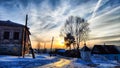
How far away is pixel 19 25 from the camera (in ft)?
134

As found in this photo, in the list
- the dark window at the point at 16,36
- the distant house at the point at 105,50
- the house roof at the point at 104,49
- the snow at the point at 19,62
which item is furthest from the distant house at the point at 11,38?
the house roof at the point at 104,49

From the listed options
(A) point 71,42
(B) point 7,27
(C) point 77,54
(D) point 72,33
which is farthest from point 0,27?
(A) point 71,42

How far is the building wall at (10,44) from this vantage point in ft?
131

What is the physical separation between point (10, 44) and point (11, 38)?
1.36m

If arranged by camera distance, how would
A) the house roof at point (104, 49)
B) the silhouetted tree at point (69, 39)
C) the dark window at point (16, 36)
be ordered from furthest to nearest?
the silhouetted tree at point (69, 39) < the house roof at point (104, 49) < the dark window at point (16, 36)

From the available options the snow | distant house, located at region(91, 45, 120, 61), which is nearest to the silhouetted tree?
distant house, located at region(91, 45, 120, 61)

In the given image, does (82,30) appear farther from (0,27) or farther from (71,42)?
(0,27)

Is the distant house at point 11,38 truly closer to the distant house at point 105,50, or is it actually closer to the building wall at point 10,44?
the building wall at point 10,44

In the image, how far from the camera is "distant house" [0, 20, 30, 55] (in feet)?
131

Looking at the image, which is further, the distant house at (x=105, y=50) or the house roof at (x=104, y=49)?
the house roof at (x=104, y=49)

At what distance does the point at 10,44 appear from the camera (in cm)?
4009

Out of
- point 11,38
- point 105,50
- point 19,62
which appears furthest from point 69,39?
point 19,62

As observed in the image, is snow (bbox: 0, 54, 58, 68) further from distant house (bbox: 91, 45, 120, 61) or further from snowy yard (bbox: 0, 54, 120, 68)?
distant house (bbox: 91, 45, 120, 61)

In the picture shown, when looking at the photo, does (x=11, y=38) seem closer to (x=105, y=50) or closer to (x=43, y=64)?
(x=43, y=64)
